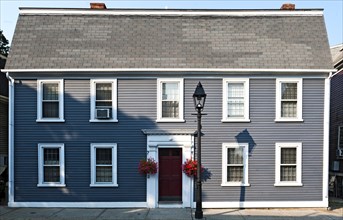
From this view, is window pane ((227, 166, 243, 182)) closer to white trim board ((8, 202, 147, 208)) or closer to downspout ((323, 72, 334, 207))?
downspout ((323, 72, 334, 207))

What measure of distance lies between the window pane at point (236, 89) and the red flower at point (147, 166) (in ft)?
14.1

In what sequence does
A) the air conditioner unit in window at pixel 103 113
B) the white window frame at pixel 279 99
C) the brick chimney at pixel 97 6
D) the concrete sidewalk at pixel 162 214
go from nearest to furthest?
the concrete sidewalk at pixel 162 214, the air conditioner unit in window at pixel 103 113, the white window frame at pixel 279 99, the brick chimney at pixel 97 6

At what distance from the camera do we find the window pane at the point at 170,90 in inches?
533

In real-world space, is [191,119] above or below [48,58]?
below

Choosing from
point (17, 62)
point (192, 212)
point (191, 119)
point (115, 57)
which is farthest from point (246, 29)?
point (17, 62)

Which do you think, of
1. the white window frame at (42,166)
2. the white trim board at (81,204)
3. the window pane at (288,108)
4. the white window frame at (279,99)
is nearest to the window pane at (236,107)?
the white window frame at (279,99)

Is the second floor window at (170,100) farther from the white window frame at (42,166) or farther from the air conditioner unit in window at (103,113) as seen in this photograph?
the white window frame at (42,166)

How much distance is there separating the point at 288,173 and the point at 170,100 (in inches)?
225

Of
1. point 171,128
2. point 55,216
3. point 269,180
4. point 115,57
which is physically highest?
point 115,57

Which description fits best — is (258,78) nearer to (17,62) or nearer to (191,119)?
(191,119)

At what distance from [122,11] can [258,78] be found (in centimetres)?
696

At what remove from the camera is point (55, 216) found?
11922mm

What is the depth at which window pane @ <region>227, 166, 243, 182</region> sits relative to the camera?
13.4 meters

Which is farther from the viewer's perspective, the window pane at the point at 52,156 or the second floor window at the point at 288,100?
the window pane at the point at 52,156
